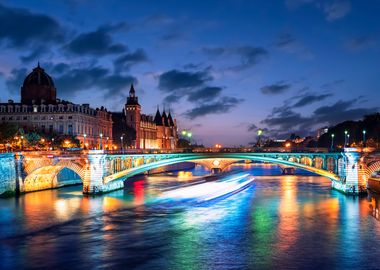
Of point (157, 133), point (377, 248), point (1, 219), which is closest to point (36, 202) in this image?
point (1, 219)

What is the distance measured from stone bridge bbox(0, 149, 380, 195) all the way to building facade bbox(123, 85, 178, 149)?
76542 millimetres

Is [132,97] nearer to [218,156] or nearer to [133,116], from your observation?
[133,116]

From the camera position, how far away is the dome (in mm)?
119625

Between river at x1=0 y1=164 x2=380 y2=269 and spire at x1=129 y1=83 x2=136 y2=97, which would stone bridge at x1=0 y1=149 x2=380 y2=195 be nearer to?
river at x1=0 y1=164 x2=380 y2=269

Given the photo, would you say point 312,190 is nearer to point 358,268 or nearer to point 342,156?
point 342,156

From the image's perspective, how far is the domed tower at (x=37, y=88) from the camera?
11931cm

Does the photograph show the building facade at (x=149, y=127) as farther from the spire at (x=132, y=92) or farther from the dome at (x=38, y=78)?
the dome at (x=38, y=78)

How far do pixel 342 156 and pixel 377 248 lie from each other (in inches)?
1160

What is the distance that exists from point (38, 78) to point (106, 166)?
60.5m

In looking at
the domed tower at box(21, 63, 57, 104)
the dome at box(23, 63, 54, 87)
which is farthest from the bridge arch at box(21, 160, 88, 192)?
the dome at box(23, 63, 54, 87)

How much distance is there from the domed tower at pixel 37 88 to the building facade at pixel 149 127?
3033 cm

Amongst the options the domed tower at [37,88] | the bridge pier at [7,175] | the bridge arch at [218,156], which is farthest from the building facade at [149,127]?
the bridge pier at [7,175]

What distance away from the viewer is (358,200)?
56.1 metres

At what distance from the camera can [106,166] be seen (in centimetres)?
6588
